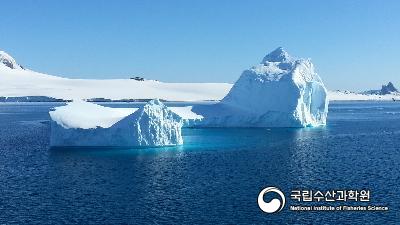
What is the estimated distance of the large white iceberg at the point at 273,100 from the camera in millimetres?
64062

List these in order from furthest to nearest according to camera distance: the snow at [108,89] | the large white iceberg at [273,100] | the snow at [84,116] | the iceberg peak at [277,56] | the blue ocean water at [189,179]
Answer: the snow at [108,89] < the iceberg peak at [277,56] < the large white iceberg at [273,100] < the snow at [84,116] < the blue ocean water at [189,179]

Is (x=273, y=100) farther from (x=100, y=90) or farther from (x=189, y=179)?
(x=100, y=90)

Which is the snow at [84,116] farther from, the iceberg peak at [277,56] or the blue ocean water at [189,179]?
the iceberg peak at [277,56]

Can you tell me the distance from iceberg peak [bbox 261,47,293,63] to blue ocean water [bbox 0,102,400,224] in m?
24.4

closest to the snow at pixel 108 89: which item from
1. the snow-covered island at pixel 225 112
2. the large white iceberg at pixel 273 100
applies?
the snow-covered island at pixel 225 112

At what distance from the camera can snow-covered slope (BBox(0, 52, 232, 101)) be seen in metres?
167

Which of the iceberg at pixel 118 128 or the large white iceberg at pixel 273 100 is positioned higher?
the large white iceberg at pixel 273 100

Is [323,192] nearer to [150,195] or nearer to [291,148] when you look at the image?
[150,195]

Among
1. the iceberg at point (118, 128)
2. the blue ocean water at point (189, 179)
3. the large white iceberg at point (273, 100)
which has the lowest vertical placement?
the blue ocean water at point (189, 179)

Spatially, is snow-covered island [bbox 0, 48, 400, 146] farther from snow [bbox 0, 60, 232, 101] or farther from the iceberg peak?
snow [bbox 0, 60, 232, 101]

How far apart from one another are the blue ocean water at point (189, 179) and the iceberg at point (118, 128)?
39.4 inches

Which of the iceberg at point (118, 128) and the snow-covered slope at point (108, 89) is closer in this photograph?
the iceberg at point (118, 128)

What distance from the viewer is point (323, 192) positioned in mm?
28891

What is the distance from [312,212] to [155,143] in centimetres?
2229
